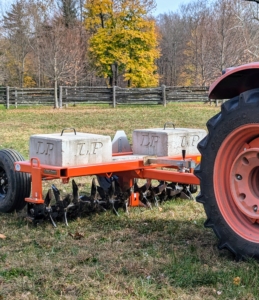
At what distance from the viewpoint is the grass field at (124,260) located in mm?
3311

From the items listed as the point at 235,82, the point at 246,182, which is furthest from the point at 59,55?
the point at 246,182

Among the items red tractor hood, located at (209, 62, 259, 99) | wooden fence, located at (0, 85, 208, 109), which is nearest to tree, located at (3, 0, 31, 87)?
wooden fence, located at (0, 85, 208, 109)

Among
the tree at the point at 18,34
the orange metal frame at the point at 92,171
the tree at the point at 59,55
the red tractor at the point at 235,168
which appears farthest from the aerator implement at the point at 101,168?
the tree at the point at 18,34

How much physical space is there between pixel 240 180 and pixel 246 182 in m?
0.05

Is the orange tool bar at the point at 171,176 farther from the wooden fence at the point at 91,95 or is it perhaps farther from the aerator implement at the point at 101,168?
the wooden fence at the point at 91,95

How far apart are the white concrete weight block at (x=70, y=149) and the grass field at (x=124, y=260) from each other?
2.06ft

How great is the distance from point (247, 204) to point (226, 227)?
9.1 inches

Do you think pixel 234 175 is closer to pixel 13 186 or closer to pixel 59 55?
pixel 13 186

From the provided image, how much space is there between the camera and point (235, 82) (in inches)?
157

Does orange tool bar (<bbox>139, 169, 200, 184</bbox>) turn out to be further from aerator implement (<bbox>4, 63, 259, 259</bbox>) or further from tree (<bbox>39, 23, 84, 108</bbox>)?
tree (<bbox>39, 23, 84, 108</bbox>)

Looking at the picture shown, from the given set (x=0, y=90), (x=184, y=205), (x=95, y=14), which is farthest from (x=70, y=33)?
(x=184, y=205)

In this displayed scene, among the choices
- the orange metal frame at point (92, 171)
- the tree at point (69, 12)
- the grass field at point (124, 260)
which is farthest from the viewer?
the tree at point (69, 12)

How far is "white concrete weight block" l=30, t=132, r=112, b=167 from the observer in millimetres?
4957

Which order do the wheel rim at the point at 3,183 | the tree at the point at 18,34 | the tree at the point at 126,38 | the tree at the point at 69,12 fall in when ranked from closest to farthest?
the wheel rim at the point at 3,183 → the tree at the point at 126,38 → the tree at the point at 18,34 → the tree at the point at 69,12
